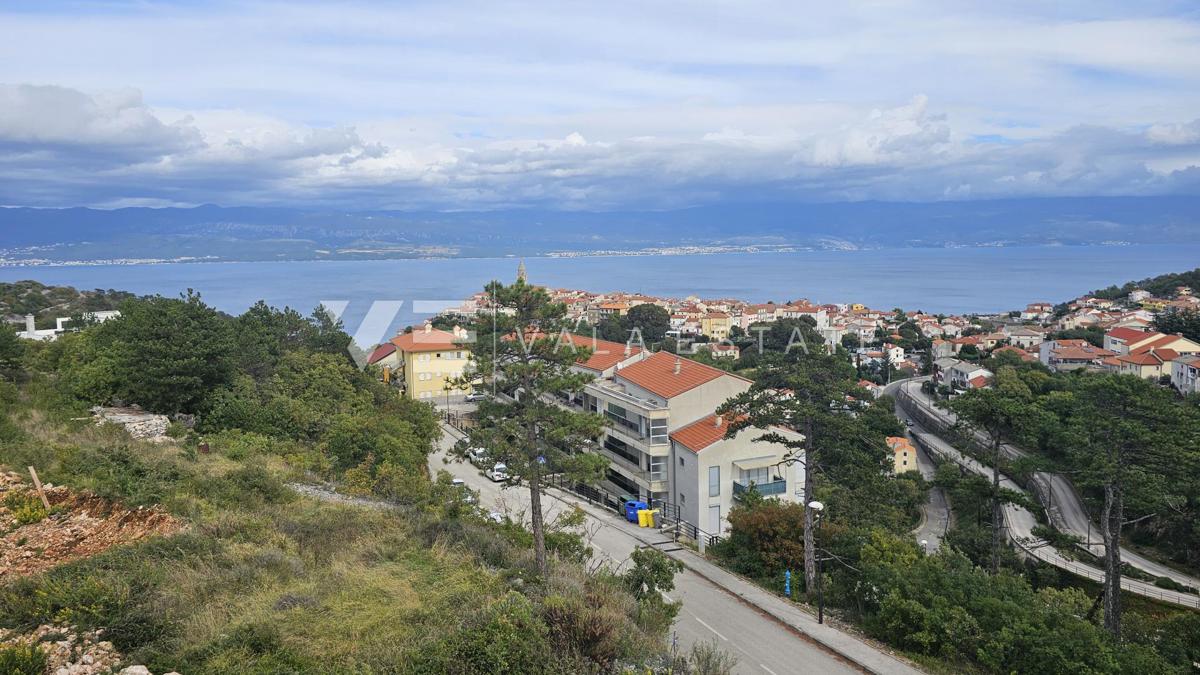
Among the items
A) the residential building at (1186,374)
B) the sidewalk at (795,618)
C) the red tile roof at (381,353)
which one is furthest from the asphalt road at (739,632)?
the residential building at (1186,374)

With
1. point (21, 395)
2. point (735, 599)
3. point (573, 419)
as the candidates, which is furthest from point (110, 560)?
point (21, 395)

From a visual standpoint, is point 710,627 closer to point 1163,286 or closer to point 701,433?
point 701,433

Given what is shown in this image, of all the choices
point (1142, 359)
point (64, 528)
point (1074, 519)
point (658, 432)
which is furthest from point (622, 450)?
point (1142, 359)

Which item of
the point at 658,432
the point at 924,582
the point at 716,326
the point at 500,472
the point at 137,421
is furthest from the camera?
the point at 716,326

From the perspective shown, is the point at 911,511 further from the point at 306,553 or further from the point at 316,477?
the point at 306,553

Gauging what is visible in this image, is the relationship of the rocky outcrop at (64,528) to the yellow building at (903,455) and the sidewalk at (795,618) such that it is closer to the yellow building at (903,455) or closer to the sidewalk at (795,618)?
the sidewalk at (795,618)

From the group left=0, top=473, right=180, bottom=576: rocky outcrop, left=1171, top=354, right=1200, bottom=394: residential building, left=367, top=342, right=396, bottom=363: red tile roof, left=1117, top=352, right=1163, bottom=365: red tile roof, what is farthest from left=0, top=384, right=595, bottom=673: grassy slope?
left=1117, top=352, right=1163, bottom=365: red tile roof

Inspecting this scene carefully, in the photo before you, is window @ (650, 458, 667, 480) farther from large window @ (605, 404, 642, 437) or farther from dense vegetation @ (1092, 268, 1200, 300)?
dense vegetation @ (1092, 268, 1200, 300)
